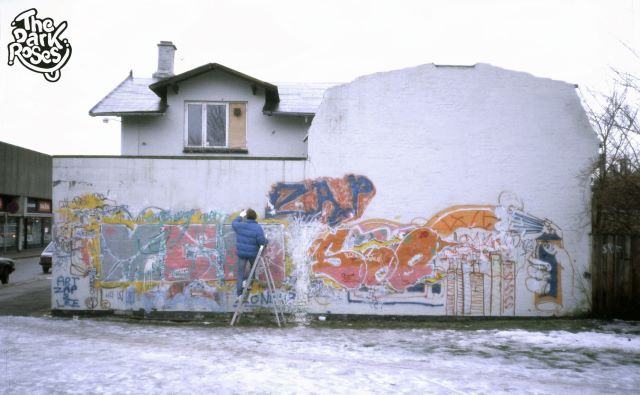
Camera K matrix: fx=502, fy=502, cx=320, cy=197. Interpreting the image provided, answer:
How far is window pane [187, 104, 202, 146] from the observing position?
1544 centimetres

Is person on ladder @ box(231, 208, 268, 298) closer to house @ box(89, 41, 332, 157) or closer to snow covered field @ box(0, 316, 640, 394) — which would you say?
snow covered field @ box(0, 316, 640, 394)

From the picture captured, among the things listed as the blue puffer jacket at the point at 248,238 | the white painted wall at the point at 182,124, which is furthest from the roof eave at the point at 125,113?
the blue puffer jacket at the point at 248,238

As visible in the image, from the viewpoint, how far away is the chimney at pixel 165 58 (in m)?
19.7

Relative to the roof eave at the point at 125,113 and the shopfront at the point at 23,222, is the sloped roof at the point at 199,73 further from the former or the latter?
the shopfront at the point at 23,222

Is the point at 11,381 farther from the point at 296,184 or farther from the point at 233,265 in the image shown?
the point at 296,184

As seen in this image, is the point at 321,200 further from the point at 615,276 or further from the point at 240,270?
the point at 615,276

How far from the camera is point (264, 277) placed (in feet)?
33.6

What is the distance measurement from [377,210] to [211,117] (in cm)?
755

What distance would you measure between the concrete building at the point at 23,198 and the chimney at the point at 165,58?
17378mm

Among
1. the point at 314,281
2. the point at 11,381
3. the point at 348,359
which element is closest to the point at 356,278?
the point at 314,281

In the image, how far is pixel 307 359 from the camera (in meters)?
7.14

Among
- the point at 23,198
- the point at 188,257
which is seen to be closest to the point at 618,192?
the point at 188,257

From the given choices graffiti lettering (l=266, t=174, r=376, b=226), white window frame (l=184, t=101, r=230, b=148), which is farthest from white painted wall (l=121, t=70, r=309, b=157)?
graffiti lettering (l=266, t=174, r=376, b=226)

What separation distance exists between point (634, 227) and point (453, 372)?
618cm
